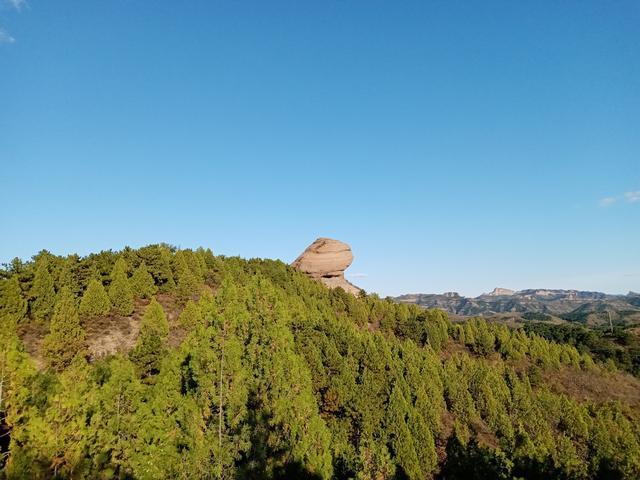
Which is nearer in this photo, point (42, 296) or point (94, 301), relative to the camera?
point (42, 296)

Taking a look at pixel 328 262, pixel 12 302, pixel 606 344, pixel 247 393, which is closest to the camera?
pixel 247 393

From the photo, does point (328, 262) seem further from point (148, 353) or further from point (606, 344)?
point (148, 353)

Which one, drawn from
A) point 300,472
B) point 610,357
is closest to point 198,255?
point 300,472

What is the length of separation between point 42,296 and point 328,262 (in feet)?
223

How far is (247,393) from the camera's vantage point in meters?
27.3

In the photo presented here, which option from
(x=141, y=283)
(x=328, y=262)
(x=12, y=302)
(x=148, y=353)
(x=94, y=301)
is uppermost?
(x=328, y=262)

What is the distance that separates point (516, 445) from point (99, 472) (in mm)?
43810

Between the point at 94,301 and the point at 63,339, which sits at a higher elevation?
the point at 94,301

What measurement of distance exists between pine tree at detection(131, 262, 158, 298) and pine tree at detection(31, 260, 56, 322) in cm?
1033

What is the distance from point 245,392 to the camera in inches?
1021

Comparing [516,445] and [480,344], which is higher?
[480,344]

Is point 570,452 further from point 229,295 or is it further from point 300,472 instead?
point 229,295

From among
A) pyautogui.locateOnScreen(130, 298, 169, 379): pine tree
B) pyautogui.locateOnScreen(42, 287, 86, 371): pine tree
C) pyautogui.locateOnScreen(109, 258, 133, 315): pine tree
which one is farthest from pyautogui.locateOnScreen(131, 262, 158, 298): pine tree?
pyautogui.locateOnScreen(42, 287, 86, 371): pine tree

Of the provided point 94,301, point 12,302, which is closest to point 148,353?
point 94,301
